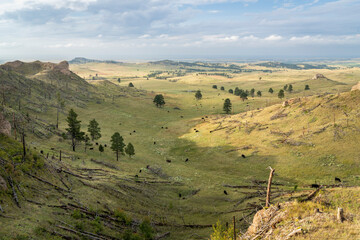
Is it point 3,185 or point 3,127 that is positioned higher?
point 3,127

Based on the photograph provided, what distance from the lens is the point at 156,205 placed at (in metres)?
38.2

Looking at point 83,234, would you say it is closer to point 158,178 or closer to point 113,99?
point 158,178

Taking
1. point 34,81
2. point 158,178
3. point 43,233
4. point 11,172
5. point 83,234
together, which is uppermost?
point 34,81

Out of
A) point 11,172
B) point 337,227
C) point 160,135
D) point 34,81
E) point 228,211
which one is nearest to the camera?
point 337,227

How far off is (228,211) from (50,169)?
30316mm

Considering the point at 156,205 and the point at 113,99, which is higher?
the point at 113,99

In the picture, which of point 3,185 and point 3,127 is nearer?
point 3,185

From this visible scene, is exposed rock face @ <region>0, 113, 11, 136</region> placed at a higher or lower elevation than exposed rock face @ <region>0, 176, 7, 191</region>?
higher

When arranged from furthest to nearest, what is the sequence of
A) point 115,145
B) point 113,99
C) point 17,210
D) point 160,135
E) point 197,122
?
1. point 113,99
2. point 197,122
3. point 160,135
4. point 115,145
5. point 17,210

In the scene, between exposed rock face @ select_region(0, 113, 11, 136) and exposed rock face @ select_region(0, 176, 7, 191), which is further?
exposed rock face @ select_region(0, 113, 11, 136)

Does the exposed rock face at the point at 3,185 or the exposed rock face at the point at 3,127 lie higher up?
the exposed rock face at the point at 3,127

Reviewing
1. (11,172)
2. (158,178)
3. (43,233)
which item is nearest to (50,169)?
(11,172)

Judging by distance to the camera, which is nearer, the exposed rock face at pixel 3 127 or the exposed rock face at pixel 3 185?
the exposed rock face at pixel 3 185

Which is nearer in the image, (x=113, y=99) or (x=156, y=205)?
(x=156, y=205)
